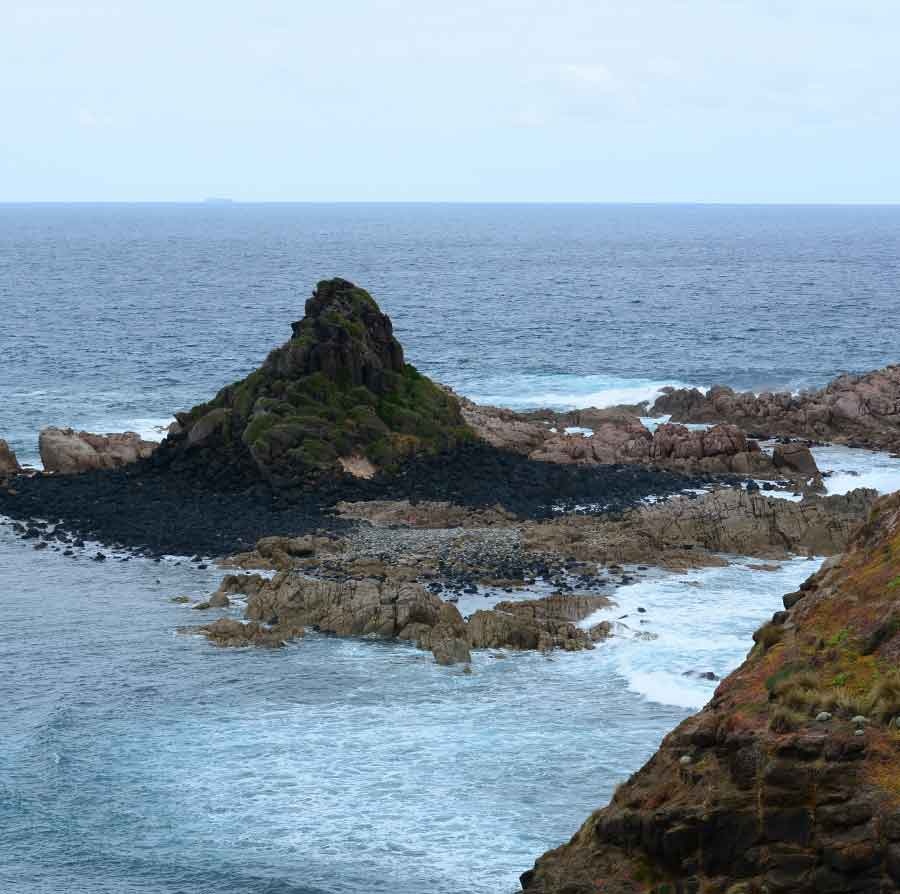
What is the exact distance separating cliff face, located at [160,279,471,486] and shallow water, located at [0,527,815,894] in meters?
16.5

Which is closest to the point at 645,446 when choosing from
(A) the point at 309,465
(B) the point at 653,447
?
(B) the point at 653,447

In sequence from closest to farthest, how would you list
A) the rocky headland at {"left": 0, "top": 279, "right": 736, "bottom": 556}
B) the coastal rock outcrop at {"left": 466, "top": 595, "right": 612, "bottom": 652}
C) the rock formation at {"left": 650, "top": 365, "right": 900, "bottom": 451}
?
1. the coastal rock outcrop at {"left": 466, "top": 595, "right": 612, "bottom": 652}
2. the rocky headland at {"left": 0, "top": 279, "right": 736, "bottom": 556}
3. the rock formation at {"left": 650, "top": 365, "right": 900, "bottom": 451}

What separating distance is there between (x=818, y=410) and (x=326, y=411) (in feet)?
96.8

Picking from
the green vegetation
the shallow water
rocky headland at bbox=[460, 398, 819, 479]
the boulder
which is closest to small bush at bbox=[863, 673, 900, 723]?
the shallow water

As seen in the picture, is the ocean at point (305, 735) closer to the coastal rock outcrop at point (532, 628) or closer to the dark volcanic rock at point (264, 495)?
the coastal rock outcrop at point (532, 628)

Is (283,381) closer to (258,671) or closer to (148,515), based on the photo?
(148,515)

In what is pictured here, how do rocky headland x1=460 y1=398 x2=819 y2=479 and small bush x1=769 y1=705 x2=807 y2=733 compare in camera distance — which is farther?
rocky headland x1=460 y1=398 x2=819 y2=479

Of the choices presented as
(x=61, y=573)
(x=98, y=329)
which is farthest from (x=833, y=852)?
(x=98, y=329)

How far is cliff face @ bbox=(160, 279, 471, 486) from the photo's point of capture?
6981 cm

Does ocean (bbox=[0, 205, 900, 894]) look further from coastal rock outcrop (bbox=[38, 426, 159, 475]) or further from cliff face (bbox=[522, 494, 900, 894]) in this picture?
coastal rock outcrop (bbox=[38, 426, 159, 475])

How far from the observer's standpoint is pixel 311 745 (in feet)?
132

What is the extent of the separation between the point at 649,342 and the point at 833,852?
112m

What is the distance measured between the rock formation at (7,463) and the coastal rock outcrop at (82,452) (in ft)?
4.73

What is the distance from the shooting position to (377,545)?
5891cm
